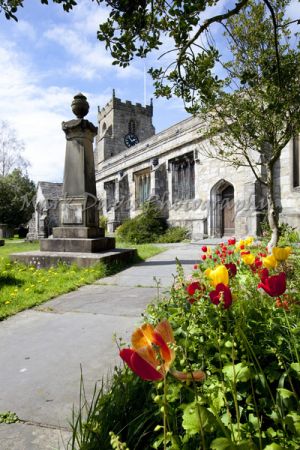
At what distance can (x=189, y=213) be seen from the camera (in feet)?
55.7

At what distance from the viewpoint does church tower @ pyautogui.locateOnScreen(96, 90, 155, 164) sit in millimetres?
39906

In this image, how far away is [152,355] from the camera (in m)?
0.73

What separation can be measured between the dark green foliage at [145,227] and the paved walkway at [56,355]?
11.0 m

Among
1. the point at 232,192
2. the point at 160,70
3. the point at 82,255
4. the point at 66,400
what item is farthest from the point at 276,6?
the point at 232,192

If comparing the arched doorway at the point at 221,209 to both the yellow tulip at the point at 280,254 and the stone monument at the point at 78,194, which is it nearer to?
the stone monument at the point at 78,194

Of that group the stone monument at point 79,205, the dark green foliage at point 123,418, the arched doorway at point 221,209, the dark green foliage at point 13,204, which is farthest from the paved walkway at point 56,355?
the dark green foliage at point 13,204

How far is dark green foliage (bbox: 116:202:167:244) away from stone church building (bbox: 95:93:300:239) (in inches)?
31.6

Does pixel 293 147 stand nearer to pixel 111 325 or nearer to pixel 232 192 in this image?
pixel 232 192

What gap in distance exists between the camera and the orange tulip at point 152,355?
71 cm

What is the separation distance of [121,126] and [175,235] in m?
28.9

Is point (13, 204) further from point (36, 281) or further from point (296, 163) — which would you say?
point (36, 281)

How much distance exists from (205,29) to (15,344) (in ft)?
12.2

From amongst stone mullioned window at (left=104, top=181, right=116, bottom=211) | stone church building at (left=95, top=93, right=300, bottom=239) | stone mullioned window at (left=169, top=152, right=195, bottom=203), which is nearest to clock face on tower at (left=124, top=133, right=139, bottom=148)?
stone church building at (left=95, top=93, right=300, bottom=239)

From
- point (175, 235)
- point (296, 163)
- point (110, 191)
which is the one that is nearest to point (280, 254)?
point (296, 163)
